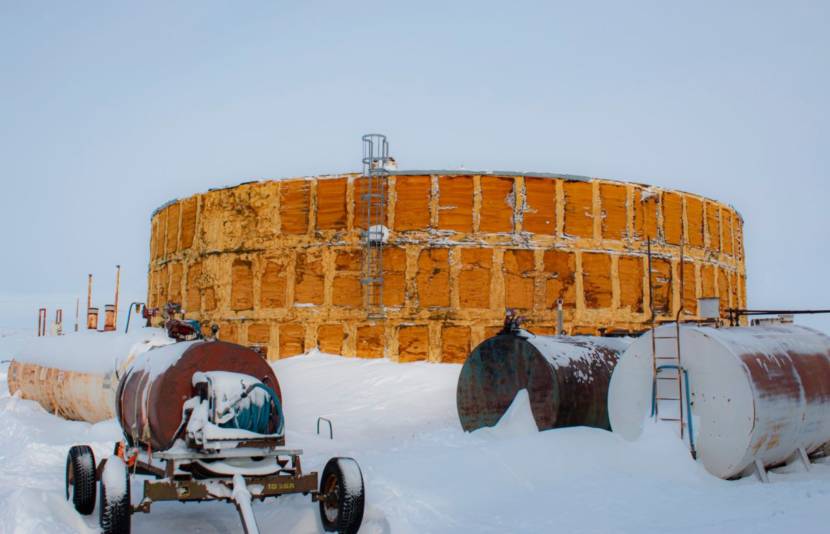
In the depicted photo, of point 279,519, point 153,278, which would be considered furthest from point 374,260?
point 279,519

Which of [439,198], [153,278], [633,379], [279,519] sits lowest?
[279,519]

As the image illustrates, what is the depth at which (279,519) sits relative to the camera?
10305 millimetres

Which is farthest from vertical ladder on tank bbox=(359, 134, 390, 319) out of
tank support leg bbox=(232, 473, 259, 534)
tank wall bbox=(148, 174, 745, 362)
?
tank support leg bbox=(232, 473, 259, 534)

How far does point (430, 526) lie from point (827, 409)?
8.38m

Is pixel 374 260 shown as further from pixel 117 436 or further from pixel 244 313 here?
pixel 117 436

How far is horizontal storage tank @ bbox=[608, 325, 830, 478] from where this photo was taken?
1193 centimetres

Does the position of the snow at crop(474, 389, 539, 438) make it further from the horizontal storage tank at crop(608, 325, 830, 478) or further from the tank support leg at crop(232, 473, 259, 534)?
the tank support leg at crop(232, 473, 259, 534)

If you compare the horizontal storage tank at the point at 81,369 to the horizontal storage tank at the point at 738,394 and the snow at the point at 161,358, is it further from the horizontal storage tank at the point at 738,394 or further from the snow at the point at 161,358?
the horizontal storage tank at the point at 738,394

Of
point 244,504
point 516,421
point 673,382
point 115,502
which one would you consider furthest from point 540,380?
point 115,502

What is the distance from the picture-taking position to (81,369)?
19.2 metres

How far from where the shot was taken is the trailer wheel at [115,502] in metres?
8.48

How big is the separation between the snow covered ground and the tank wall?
7.96 m

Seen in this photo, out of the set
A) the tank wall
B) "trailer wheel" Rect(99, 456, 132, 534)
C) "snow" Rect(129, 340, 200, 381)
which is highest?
the tank wall

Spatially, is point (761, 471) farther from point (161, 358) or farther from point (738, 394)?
point (161, 358)
